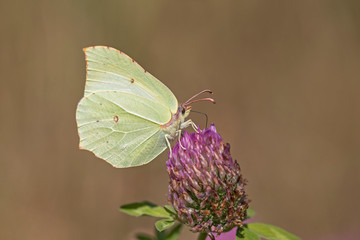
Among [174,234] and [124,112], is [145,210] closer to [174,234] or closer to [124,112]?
[174,234]

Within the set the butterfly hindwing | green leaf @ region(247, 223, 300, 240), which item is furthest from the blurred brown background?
green leaf @ region(247, 223, 300, 240)

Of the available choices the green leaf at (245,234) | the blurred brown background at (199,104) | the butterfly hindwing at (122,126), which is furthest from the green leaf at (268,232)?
the blurred brown background at (199,104)

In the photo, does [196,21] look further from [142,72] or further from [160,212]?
[160,212]

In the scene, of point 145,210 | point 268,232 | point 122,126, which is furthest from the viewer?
point 122,126

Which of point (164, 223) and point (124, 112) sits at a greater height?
point (124, 112)

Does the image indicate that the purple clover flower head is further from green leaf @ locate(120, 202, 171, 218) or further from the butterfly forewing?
the butterfly forewing

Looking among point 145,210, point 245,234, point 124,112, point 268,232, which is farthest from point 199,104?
point 245,234

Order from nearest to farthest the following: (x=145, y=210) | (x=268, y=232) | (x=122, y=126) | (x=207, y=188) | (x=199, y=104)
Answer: (x=207, y=188), (x=268, y=232), (x=145, y=210), (x=122, y=126), (x=199, y=104)
